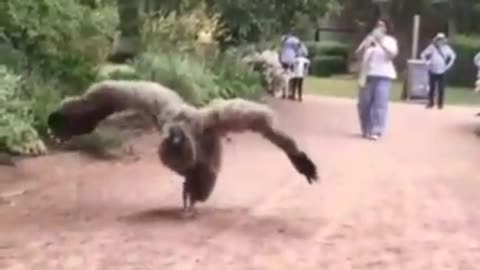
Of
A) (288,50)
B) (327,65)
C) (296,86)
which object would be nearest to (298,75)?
(296,86)

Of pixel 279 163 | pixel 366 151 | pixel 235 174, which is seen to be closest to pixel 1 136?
pixel 235 174

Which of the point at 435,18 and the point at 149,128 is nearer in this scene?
the point at 149,128

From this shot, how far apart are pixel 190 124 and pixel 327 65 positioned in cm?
3344

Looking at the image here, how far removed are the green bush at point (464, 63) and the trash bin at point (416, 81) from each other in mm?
10282

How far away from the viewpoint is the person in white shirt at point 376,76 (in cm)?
1703

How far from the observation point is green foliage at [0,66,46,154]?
1154 centimetres

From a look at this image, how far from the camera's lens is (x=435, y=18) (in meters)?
43.7

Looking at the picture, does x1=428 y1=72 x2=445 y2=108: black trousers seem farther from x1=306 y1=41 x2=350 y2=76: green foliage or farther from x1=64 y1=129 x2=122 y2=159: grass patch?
x1=306 y1=41 x2=350 y2=76: green foliage

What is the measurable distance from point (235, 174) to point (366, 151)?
3.46 meters

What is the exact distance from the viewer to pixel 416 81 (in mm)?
29672

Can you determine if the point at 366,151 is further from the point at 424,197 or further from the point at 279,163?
the point at 424,197

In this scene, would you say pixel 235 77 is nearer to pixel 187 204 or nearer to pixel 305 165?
pixel 187 204

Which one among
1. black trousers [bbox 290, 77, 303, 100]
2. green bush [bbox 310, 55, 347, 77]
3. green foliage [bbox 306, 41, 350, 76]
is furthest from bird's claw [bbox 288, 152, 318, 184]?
green bush [bbox 310, 55, 347, 77]

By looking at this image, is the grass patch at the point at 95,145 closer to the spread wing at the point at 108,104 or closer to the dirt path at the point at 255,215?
the dirt path at the point at 255,215
